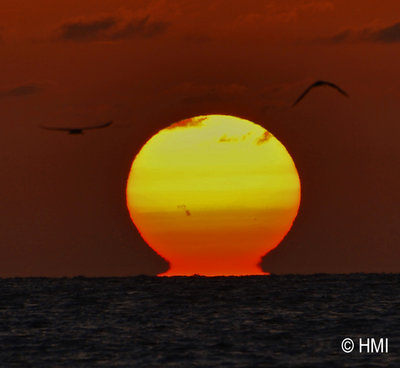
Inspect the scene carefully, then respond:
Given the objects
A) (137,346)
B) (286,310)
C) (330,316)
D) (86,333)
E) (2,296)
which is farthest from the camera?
(2,296)

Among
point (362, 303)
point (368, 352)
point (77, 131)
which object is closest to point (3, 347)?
point (77, 131)

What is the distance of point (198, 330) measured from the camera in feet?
285

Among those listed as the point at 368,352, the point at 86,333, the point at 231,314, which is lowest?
the point at 368,352

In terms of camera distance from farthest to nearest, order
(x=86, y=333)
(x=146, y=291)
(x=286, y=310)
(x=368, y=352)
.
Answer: (x=146, y=291), (x=286, y=310), (x=86, y=333), (x=368, y=352)

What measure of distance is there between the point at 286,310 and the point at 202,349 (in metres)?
37.3

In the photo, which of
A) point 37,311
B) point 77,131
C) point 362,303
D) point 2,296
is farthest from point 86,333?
point 2,296

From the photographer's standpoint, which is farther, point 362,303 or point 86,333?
point 362,303

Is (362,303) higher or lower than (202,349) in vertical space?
higher

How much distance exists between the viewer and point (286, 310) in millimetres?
110562

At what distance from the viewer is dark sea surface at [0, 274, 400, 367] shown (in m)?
69.2

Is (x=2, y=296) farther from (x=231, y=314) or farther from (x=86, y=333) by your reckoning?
(x=86, y=333)

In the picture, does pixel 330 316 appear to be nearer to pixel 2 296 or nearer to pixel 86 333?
pixel 86 333

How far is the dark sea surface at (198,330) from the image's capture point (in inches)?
2724

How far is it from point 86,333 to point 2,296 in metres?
62.8
